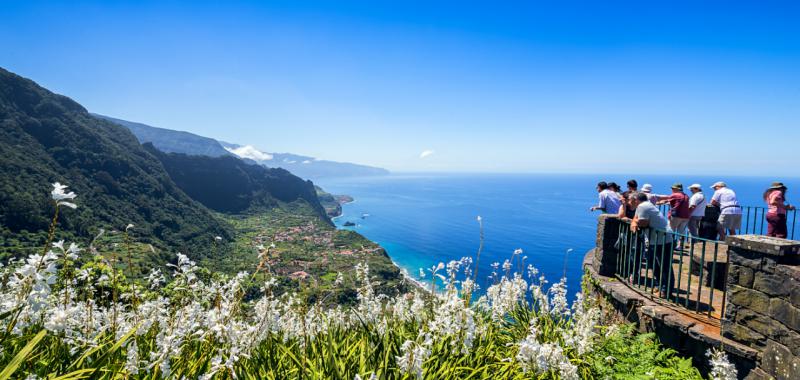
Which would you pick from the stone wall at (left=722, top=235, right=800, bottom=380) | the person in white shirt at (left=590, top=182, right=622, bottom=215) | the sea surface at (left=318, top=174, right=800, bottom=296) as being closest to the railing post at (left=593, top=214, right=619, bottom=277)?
the person in white shirt at (left=590, top=182, right=622, bottom=215)

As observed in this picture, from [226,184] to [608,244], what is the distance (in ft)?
482

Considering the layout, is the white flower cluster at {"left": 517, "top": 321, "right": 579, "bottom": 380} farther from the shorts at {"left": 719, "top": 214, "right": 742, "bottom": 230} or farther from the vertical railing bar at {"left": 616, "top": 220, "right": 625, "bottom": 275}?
the shorts at {"left": 719, "top": 214, "right": 742, "bottom": 230}

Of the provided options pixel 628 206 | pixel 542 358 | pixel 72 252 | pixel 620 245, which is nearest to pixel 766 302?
pixel 620 245

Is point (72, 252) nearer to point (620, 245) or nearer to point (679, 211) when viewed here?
point (620, 245)

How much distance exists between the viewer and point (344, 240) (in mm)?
94062

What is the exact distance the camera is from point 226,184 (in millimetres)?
134250

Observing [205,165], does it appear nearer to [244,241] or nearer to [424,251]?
[244,241]

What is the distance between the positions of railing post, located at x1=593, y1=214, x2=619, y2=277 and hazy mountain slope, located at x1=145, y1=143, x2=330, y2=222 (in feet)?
437

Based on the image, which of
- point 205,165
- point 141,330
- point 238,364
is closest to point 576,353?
point 238,364

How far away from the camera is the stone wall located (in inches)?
159

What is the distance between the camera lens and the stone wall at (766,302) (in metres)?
4.04

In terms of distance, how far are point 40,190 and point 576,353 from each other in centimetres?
8155

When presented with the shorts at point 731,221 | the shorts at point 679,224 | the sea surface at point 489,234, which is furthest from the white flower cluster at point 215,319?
the sea surface at point 489,234

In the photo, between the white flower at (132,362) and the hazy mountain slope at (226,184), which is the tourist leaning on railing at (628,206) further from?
the hazy mountain slope at (226,184)
